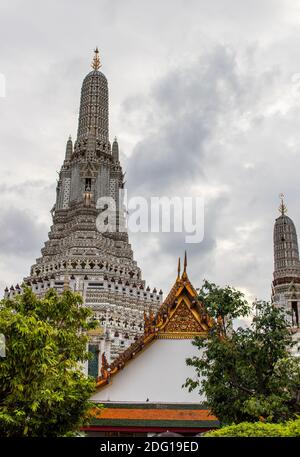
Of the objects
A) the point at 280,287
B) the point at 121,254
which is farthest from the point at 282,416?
the point at 280,287

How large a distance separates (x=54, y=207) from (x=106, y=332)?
2863 cm

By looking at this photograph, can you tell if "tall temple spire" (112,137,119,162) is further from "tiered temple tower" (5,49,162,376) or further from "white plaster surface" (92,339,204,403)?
"white plaster surface" (92,339,204,403)

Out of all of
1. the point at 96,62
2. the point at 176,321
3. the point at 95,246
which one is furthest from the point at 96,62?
the point at 176,321

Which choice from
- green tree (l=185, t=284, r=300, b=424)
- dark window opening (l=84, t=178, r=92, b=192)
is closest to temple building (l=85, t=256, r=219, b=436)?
green tree (l=185, t=284, r=300, b=424)

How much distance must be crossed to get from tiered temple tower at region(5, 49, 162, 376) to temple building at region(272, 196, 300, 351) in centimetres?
1883

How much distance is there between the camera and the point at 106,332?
38688 millimetres

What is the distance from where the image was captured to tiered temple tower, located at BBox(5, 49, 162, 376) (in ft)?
151

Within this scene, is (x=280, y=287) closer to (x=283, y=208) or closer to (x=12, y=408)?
(x=283, y=208)

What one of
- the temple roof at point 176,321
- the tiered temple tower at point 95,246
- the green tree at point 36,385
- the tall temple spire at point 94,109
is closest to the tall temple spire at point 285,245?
the tiered temple tower at point 95,246

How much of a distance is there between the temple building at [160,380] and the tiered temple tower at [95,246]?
54.9ft

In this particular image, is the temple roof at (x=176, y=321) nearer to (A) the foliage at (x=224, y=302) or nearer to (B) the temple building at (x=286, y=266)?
(A) the foliage at (x=224, y=302)

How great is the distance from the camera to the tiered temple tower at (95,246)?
46.2 metres
